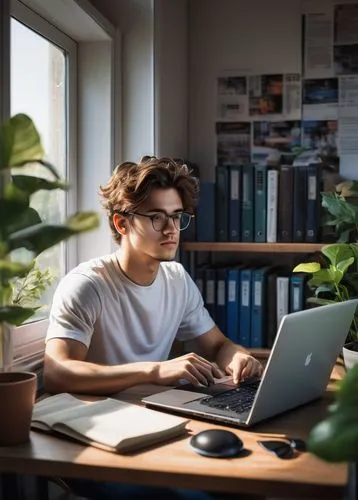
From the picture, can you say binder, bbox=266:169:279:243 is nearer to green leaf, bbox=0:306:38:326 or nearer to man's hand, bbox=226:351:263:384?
man's hand, bbox=226:351:263:384

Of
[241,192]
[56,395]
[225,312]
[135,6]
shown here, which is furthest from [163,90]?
[56,395]

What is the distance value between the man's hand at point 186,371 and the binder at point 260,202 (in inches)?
40.7

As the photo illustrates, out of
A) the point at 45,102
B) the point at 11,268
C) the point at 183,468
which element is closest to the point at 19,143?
the point at 11,268

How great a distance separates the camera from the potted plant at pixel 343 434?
2.68ft

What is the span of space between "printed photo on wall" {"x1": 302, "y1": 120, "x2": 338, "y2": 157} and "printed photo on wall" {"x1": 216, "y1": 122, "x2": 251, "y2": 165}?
0.79 feet

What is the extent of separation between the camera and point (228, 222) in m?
2.44

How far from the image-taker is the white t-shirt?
1.59 meters

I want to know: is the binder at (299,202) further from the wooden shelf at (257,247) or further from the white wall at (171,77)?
the white wall at (171,77)

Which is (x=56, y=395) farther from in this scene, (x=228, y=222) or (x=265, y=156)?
(x=265, y=156)

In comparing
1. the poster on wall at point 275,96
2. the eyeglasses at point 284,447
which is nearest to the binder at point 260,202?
the poster on wall at point 275,96

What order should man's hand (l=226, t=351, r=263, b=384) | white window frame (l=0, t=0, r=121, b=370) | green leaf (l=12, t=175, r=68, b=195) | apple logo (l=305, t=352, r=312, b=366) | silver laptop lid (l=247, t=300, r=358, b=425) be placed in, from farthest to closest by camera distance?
white window frame (l=0, t=0, r=121, b=370) < man's hand (l=226, t=351, r=263, b=384) < apple logo (l=305, t=352, r=312, b=366) < silver laptop lid (l=247, t=300, r=358, b=425) < green leaf (l=12, t=175, r=68, b=195)

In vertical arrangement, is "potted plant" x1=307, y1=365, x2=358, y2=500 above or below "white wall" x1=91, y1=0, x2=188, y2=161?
below

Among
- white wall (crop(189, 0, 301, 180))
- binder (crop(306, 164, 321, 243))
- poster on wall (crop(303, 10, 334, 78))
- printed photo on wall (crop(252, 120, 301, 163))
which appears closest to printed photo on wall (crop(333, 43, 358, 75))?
poster on wall (crop(303, 10, 334, 78))

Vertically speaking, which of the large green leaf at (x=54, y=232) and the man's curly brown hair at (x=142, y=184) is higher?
the man's curly brown hair at (x=142, y=184)
